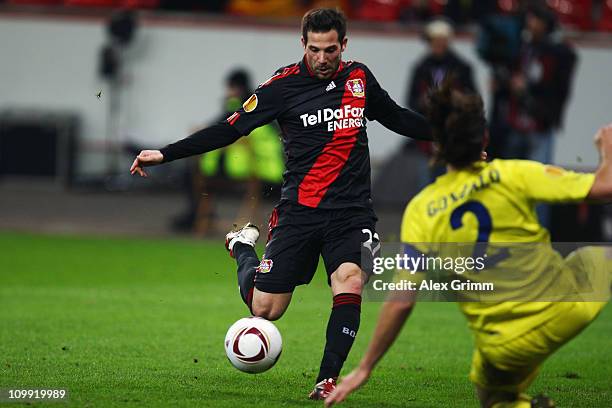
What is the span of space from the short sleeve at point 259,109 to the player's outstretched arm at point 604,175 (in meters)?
2.44

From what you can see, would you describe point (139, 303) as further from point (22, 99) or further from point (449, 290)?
point (22, 99)

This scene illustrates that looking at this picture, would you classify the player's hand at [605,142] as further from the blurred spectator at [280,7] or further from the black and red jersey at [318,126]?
the blurred spectator at [280,7]

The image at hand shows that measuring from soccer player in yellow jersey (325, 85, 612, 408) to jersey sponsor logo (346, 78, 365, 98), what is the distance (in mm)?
1821

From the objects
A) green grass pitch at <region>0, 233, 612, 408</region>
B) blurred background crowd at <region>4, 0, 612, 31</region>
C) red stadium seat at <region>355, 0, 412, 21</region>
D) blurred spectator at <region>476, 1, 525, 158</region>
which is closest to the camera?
green grass pitch at <region>0, 233, 612, 408</region>

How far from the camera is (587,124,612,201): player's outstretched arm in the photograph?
16.7 ft

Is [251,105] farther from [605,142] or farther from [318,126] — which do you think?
[605,142]

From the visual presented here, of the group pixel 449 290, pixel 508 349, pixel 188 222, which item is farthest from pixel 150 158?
pixel 188 222

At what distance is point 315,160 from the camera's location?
7.12 m

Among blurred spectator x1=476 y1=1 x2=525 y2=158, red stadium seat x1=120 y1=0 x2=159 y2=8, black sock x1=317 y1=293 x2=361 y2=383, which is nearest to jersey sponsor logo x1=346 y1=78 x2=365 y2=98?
black sock x1=317 y1=293 x2=361 y2=383

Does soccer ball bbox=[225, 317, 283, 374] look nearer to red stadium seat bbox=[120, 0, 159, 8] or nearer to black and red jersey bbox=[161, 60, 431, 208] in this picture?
black and red jersey bbox=[161, 60, 431, 208]

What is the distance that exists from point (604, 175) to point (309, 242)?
236 centimetres

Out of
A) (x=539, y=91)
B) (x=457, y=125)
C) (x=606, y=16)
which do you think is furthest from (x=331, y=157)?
(x=606, y=16)

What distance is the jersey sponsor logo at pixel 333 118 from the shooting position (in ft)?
23.3

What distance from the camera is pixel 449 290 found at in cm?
552
